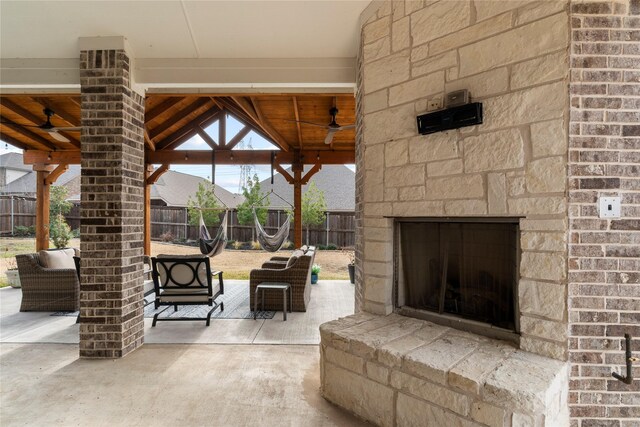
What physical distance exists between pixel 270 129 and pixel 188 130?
2.21 m

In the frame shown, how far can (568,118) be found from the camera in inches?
58.8

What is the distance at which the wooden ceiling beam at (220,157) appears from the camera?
6.22m

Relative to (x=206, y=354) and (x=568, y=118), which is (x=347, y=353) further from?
(x=568, y=118)

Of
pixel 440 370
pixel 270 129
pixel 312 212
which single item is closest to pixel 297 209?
pixel 270 129

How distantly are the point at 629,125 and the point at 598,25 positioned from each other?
0.51m

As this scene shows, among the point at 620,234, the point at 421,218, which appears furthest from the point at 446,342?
the point at 620,234

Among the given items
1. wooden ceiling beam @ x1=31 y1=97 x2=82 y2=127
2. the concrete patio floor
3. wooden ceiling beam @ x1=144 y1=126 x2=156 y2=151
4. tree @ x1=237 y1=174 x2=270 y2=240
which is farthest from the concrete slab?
tree @ x1=237 y1=174 x2=270 y2=240

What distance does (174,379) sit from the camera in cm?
228

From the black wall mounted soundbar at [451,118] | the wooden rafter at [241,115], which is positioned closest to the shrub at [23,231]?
the wooden rafter at [241,115]

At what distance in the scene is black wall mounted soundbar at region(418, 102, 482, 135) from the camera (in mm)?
1716

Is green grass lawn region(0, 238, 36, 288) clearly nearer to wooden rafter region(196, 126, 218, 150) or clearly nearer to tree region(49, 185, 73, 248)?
tree region(49, 185, 73, 248)

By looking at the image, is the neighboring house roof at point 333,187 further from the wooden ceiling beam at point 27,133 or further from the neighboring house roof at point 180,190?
the wooden ceiling beam at point 27,133

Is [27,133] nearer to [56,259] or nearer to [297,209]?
[56,259]

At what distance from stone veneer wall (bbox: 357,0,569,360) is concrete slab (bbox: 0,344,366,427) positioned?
815 millimetres
